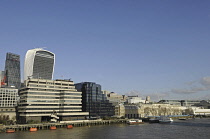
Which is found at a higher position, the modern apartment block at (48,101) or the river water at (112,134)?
the modern apartment block at (48,101)

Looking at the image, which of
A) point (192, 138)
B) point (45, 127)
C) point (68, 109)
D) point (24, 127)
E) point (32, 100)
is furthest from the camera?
point (68, 109)

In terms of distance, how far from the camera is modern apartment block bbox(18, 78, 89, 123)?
565 ft

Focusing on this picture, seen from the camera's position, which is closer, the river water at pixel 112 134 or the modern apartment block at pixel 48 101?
the river water at pixel 112 134

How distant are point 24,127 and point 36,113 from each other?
2429 centimetres

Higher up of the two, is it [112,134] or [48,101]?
[48,101]

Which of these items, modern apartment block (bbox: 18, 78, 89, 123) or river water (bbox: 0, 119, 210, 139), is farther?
modern apartment block (bbox: 18, 78, 89, 123)

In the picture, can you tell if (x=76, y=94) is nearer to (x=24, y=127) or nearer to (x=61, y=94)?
(x=61, y=94)

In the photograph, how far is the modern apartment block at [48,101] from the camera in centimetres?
17225

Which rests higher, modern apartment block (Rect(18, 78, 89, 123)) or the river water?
modern apartment block (Rect(18, 78, 89, 123))

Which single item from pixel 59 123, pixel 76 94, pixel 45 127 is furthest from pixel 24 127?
pixel 76 94

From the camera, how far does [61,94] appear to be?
188250 millimetres

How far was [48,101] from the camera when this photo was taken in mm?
180375

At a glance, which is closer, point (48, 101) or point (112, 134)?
point (112, 134)

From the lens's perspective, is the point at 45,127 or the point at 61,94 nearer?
the point at 45,127
